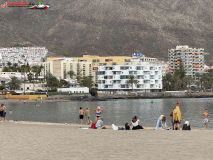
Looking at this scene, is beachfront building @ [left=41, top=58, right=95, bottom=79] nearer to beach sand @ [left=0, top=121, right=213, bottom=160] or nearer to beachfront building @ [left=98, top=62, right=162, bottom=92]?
beachfront building @ [left=98, top=62, right=162, bottom=92]

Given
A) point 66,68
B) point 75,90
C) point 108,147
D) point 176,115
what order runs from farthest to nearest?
point 66,68
point 75,90
point 176,115
point 108,147

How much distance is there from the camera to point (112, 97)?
130 meters

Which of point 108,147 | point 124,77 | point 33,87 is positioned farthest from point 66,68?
point 108,147

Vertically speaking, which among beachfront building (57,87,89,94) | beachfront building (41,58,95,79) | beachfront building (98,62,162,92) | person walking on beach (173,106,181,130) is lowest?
person walking on beach (173,106,181,130)

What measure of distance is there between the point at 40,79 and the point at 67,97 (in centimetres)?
4220

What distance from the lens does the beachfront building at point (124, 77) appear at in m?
144

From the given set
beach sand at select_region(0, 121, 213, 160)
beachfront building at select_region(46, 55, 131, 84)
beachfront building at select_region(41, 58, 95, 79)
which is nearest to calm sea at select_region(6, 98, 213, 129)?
beach sand at select_region(0, 121, 213, 160)

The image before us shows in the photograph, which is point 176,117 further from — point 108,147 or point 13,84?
point 13,84

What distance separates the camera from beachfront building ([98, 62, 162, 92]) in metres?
144

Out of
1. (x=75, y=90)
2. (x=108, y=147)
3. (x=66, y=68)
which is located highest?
(x=66, y=68)

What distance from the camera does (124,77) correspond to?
144 m

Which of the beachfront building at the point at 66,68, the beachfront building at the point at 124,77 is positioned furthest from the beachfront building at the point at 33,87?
the beachfront building at the point at 66,68

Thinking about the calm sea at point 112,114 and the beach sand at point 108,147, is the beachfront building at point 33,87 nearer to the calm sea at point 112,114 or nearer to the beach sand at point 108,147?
the calm sea at point 112,114

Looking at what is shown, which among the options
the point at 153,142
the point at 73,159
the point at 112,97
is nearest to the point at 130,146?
the point at 153,142
